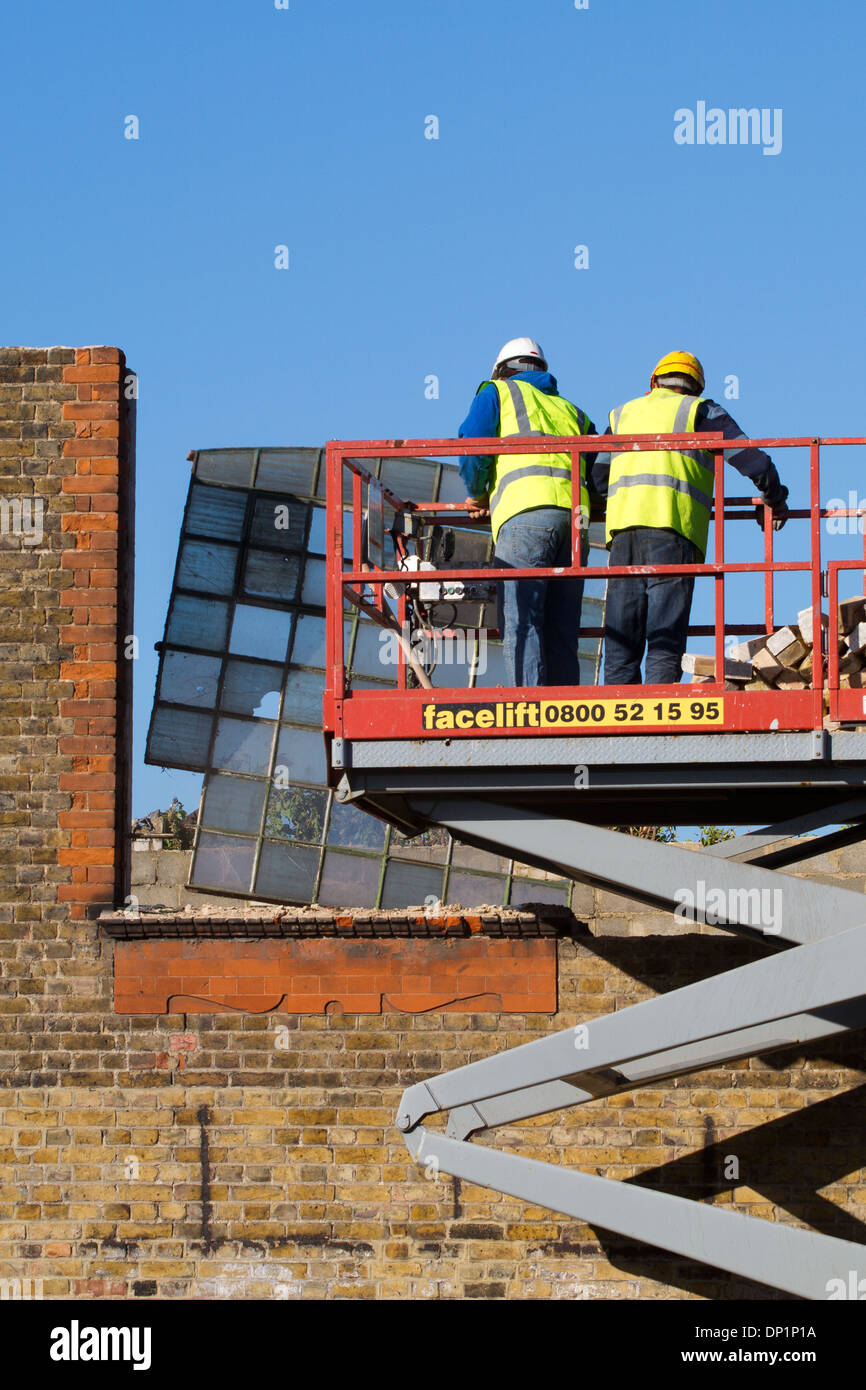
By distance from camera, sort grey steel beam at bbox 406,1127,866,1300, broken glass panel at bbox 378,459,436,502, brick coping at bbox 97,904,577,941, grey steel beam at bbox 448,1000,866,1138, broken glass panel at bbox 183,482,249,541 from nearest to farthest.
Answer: grey steel beam at bbox 406,1127,866,1300 → grey steel beam at bbox 448,1000,866,1138 → brick coping at bbox 97,904,577,941 → broken glass panel at bbox 378,459,436,502 → broken glass panel at bbox 183,482,249,541

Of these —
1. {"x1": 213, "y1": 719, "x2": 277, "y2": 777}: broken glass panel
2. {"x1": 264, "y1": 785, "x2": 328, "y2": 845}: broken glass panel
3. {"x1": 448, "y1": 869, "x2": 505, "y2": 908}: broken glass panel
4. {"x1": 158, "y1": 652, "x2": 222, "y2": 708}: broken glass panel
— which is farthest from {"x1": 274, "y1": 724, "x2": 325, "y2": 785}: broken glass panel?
{"x1": 448, "y1": 869, "x2": 505, "y2": 908}: broken glass panel

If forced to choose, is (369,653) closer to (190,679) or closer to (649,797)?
(190,679)

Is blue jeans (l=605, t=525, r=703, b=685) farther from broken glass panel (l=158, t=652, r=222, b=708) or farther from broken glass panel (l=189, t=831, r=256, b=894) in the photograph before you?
broken glass panel (l=189, t=831, r=256, b=894)

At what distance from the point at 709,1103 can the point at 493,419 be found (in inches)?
136

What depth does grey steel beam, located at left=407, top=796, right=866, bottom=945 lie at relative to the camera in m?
6.35

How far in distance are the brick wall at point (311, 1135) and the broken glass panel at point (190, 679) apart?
8.40 meters

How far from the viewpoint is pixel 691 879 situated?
6395 mm

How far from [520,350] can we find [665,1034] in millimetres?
3074

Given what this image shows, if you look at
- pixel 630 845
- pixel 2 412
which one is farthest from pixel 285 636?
pixel 630 845

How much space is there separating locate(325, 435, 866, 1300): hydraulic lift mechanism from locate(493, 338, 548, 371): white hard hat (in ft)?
2.95

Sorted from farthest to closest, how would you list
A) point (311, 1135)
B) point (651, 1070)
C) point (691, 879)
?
point (311, 1135)
point (651, 1070)
point (691, 879)

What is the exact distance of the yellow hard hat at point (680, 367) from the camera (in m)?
7.23

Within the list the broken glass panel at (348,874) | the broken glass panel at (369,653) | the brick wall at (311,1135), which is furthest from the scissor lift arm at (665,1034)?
the broken glass panel at (369,653)

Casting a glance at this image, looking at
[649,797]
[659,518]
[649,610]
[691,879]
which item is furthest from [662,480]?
[691,879]
